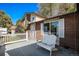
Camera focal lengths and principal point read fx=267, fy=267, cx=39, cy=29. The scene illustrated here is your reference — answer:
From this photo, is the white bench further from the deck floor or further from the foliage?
the foliage

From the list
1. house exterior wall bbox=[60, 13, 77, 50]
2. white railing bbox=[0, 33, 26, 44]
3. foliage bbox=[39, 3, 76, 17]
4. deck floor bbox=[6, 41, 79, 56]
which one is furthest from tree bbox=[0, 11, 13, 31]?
house exterior wall bbox=[60, 13, 77, 50]

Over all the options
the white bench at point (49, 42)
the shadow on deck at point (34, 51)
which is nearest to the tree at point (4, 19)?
the shadow on deck at point (34, 51)

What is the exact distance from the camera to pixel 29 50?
8211 millimetres

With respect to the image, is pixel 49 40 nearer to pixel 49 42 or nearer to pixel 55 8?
pixel 49 42

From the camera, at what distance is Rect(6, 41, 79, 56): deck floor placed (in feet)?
26.8

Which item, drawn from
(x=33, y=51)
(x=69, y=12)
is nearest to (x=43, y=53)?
(x=33, y=51)

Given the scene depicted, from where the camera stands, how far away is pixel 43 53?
8.20 metres

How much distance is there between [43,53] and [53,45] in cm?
40

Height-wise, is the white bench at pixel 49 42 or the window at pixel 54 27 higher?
the window at pixel 54 27

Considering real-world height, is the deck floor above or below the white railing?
below

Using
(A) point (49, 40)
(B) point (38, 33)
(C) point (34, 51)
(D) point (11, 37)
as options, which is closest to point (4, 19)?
(D) point (11, 37)

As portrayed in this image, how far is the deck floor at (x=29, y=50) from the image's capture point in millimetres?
8156

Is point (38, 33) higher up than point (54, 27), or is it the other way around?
point (54, 27)

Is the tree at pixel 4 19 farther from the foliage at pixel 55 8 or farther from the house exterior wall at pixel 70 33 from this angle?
the house exterior wall at pixel 70 33
